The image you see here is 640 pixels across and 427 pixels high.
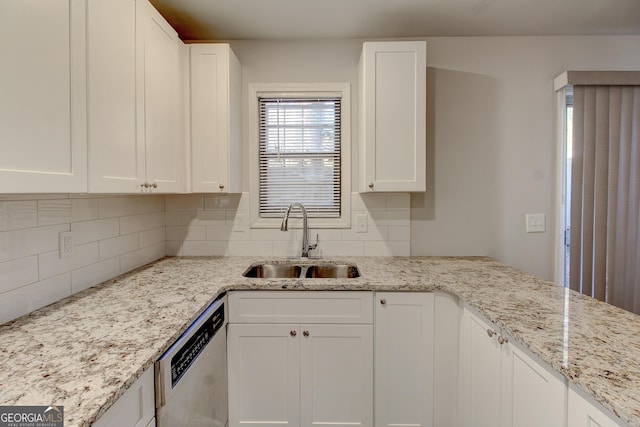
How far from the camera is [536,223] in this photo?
7.50ft

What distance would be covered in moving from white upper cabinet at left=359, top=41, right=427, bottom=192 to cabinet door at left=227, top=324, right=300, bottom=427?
3.27 feet

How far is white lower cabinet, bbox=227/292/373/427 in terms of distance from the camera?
66.4 inches

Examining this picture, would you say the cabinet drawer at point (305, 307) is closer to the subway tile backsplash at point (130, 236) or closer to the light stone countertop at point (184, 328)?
the light stone countertop at point (184, 328)

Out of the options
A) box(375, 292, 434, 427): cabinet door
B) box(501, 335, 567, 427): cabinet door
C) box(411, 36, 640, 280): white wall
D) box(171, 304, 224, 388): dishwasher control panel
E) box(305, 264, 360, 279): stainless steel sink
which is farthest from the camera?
box(411, 36, 640, 280): white wall

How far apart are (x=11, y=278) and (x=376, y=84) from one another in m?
1.92

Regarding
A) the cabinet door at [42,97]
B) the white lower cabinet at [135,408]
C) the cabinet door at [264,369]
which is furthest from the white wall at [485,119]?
the white lower cabinet at [135,408]

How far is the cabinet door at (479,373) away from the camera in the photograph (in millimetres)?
1309

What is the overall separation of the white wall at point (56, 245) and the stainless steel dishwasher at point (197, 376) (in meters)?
0.61

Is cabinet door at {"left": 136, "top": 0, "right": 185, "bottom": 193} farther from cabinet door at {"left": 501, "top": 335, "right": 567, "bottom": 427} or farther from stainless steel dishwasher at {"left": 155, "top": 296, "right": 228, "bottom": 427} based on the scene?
cabinet door at {"left": 501, "top": 335, "right": 567, "bottom": 427}

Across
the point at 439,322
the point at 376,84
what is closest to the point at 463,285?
Answer: the point at 439,322

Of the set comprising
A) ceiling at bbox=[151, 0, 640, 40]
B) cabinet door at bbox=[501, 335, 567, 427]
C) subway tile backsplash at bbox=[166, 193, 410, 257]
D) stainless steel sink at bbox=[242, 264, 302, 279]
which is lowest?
cabinet door at bbox=[501, 335, 567, 427]

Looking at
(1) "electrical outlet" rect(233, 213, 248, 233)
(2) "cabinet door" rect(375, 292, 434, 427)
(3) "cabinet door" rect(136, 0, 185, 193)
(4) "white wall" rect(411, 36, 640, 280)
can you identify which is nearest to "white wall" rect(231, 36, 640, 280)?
(4) "white wall" rect(411, 36, 640, 280)

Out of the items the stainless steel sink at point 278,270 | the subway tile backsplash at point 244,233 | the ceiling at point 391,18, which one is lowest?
the stainless steel sink at point 278,270

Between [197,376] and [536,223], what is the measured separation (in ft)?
7.50
